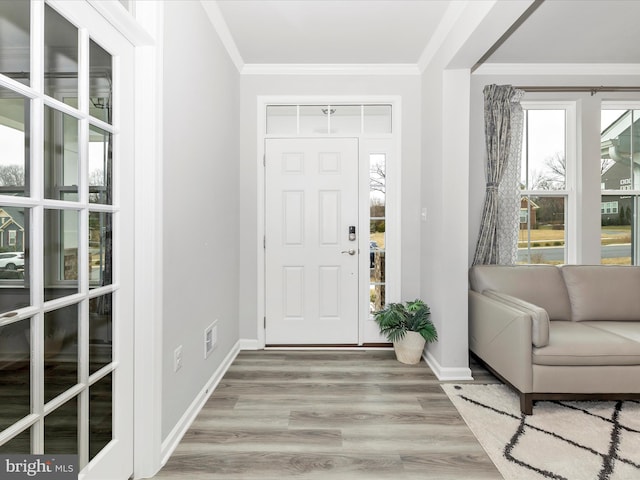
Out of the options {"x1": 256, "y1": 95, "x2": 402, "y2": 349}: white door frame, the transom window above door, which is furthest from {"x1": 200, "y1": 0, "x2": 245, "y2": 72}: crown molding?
the transom window above door

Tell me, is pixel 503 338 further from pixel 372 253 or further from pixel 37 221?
pixel 37 221

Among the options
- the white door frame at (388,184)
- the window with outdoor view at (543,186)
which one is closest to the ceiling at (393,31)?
the white door frame at (388,184)

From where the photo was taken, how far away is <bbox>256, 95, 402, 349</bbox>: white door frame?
345 cm

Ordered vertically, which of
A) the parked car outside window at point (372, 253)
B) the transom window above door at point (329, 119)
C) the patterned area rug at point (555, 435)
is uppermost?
the transom window above door at point (329, 119)

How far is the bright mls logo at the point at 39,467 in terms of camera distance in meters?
1.07

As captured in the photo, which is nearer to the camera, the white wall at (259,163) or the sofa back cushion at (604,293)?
the sofa back cushion at (604,293)

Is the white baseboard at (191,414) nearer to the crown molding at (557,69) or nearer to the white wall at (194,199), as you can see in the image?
the white wall at (194,199)

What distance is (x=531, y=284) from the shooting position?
2953 mm

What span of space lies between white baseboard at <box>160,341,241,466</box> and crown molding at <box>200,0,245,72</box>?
2526 millimetres

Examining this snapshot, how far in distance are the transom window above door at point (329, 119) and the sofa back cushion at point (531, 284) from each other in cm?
163

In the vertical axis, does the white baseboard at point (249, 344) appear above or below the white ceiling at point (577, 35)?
below

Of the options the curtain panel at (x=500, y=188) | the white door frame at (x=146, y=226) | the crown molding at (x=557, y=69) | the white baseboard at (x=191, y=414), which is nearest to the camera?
the white door frame at (x=146, y=226)

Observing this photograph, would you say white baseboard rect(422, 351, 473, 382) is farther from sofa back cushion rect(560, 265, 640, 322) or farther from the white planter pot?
sofa back cushion rect(560, 265, 640, 322)

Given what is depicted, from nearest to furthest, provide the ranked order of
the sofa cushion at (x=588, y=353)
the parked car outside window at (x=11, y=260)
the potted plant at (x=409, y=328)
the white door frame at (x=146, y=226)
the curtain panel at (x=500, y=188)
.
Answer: the parked car outside window at (x=11, y=260) < the white door frame at (x=146, y=226) < the sofa cushion at (x=588, y=353) < the potted plant at (x=409, y=328) < the curtain panel at (x=500, y=188)
